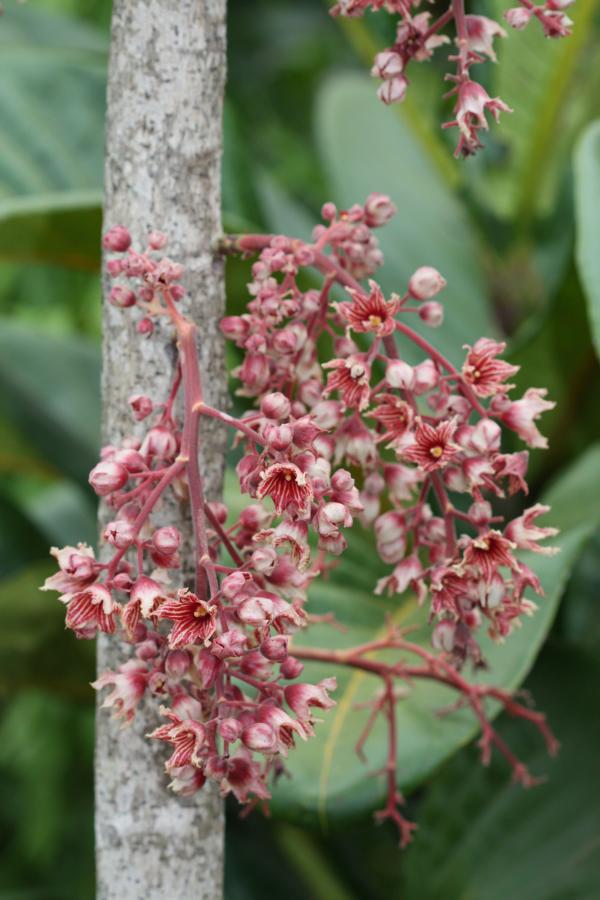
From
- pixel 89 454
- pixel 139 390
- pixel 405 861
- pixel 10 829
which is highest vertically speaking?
pixel 139 390

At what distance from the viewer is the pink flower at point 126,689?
512mm

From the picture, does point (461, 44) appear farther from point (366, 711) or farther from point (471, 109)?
point (366, 711)

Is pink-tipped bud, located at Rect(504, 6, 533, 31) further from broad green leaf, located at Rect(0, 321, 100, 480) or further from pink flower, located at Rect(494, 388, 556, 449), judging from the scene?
broad green leaf, located at Rect(0, 321, 100, 480)

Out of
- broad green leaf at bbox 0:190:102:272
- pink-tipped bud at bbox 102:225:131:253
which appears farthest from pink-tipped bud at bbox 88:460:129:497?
broad green leaf at bbox 0:190:102:272

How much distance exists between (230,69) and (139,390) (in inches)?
102

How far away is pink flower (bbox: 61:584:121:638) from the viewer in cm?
47

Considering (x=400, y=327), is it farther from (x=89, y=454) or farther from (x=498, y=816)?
(x=89, y=454)

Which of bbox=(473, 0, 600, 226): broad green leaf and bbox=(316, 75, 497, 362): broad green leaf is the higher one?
bbox=(473, 0, 600, 226): broad green leaf

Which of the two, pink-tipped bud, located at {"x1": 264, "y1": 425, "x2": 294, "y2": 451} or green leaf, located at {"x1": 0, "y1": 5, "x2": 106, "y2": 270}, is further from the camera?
green leaf, located at {"x1": 0, "y1": 5, "x2": 106, "y2": 270}

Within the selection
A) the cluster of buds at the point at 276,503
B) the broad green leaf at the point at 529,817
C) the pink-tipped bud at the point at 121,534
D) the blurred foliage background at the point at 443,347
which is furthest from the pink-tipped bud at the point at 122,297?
the broad green leaf at the point at 529,817

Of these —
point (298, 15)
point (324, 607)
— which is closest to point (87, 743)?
point (324, 607)

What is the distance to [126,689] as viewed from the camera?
514 millimetres

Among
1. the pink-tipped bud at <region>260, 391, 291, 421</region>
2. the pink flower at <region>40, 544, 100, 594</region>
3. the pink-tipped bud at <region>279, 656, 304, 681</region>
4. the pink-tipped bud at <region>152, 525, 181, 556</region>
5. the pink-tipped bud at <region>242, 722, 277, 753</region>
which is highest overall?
the pink-tipped bud at <region>260, 391, 291, 421</region>

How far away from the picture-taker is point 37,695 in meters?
2.01
